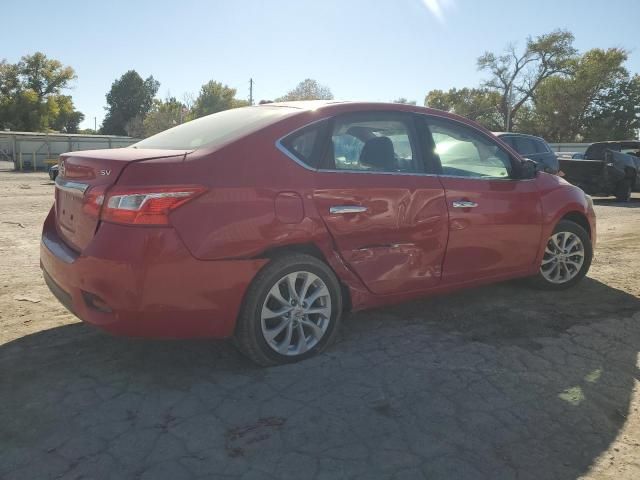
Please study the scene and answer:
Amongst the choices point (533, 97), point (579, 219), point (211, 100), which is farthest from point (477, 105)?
point (579, 219)

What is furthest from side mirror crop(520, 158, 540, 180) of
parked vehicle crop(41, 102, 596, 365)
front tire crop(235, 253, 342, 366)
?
front tire crop(235, 253, 342, 366)

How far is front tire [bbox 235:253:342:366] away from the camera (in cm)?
308

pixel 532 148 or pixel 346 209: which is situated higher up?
pixel 532 148

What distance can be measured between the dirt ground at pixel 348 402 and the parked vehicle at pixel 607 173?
11609mm

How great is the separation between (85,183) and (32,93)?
6417 centimetres

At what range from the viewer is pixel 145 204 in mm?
2758

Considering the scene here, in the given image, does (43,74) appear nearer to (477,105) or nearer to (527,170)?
(477,105)

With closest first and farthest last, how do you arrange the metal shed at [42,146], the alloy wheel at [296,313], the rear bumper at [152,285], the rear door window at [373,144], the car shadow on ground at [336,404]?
1. the car shadow on ground at [336,404]
2. the rear bumper at [152,285]
3. the alloy wheel at [296,313]
4. the rear door window at [373,144]
5. the metal shed at [42,146]

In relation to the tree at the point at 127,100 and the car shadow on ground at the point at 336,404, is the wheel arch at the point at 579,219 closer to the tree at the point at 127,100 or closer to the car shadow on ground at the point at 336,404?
the car shadow on ground at the point at 336,404

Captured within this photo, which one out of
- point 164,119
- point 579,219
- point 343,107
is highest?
point 164,119

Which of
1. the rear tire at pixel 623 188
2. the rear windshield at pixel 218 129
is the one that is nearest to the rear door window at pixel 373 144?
the rear windshield at pixel 218 129

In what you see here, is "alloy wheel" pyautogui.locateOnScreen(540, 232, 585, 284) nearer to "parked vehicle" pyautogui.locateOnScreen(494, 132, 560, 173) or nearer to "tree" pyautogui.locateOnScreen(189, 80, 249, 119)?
"parked vehicle" pyautogui.locateOnScreen(494, 132, 560, 173)

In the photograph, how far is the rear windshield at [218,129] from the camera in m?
3.20

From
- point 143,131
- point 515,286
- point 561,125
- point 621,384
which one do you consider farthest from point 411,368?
point 143,131
